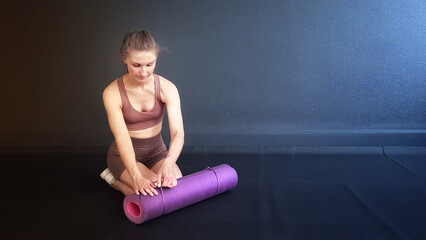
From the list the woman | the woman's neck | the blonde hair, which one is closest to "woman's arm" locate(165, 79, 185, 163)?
the woman

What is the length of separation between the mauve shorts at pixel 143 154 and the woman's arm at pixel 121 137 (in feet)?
0.84

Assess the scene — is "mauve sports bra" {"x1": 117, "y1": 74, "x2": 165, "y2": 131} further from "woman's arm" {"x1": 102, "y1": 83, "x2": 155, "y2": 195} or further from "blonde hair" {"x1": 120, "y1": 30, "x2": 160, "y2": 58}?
"blonde hair" {"x1": 120, "y1": 30, "x2": 160, "y2": 58}

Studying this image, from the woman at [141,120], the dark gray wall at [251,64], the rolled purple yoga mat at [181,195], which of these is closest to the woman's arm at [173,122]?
the woman at [141,120]

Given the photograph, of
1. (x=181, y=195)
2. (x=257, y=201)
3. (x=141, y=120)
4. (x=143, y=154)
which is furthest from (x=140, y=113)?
(x=257, y=201)

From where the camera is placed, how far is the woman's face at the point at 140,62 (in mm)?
2020

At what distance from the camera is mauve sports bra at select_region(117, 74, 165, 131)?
2.26 metres

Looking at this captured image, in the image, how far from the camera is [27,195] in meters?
2.51

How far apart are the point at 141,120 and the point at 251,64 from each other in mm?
1385

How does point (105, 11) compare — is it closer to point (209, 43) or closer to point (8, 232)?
point (209, 43)

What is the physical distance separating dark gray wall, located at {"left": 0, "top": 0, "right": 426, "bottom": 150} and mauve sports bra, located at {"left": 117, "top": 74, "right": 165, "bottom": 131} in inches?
44.4

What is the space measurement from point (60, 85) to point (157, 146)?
151cm

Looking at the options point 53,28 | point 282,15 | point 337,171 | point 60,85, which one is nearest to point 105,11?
point 53,28

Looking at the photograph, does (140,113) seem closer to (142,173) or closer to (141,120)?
(141,120)

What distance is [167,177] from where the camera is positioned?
7.04 ft
